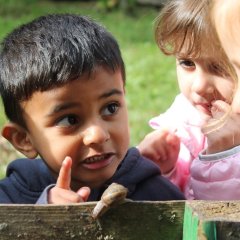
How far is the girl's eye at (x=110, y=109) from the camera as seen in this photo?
192cm

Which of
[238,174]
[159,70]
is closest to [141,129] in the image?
[159,70]

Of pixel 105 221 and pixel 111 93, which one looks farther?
pixel 111 93

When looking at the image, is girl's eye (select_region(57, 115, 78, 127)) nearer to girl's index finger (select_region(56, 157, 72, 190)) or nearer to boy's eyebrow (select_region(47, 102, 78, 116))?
boy's eyebrow (select_region(47, 102, 78, 116))

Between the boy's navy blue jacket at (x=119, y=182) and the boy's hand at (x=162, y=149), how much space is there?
117 mm

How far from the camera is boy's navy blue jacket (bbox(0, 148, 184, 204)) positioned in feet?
6.66

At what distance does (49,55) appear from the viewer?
6.42 feet

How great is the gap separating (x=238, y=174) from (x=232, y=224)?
824 millimetres

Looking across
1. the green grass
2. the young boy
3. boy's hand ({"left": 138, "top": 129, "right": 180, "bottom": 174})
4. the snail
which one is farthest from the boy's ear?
the snail

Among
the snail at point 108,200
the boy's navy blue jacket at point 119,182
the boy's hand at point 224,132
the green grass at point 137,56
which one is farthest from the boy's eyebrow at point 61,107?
the green grass at point 137,56

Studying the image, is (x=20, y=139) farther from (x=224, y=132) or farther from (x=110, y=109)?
(x=224, y=132)

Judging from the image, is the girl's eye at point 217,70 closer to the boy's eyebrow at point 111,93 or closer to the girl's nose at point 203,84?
the girl's nose at point 203,84

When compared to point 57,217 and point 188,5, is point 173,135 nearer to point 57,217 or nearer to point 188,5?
point 188,5

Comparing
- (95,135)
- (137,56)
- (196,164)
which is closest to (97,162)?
(95,135)

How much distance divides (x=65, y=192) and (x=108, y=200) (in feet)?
1.50
